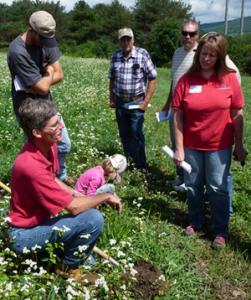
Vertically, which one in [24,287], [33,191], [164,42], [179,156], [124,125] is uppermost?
[33,191]

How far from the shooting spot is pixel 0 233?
3895 millimetres

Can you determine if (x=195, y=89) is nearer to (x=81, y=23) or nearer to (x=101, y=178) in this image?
(x=101, y=178)

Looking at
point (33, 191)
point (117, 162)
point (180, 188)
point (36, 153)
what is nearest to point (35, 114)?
point (36, 153)

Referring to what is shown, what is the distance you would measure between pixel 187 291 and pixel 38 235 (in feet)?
4.54

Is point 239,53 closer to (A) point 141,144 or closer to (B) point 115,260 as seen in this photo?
(A) point 141,144

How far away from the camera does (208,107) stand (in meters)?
4.48

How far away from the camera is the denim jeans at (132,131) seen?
6770 millimetres

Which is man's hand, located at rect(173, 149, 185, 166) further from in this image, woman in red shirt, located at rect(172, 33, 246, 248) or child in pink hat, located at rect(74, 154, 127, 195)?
child in pink hat, located at rect(74, 154, 127, 195)

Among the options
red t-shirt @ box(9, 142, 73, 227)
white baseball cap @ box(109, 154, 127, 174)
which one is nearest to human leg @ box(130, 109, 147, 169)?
white baseball cap @ box(109, 154, 127, 174)

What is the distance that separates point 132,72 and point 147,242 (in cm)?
295

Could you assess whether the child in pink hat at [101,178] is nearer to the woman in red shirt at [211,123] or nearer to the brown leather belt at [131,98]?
the woman in red shirt at [211,123]

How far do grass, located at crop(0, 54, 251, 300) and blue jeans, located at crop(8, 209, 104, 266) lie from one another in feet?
0.49

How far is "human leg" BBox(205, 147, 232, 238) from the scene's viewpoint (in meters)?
4.64

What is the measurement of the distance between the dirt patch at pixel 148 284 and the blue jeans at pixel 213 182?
1.20 meters
